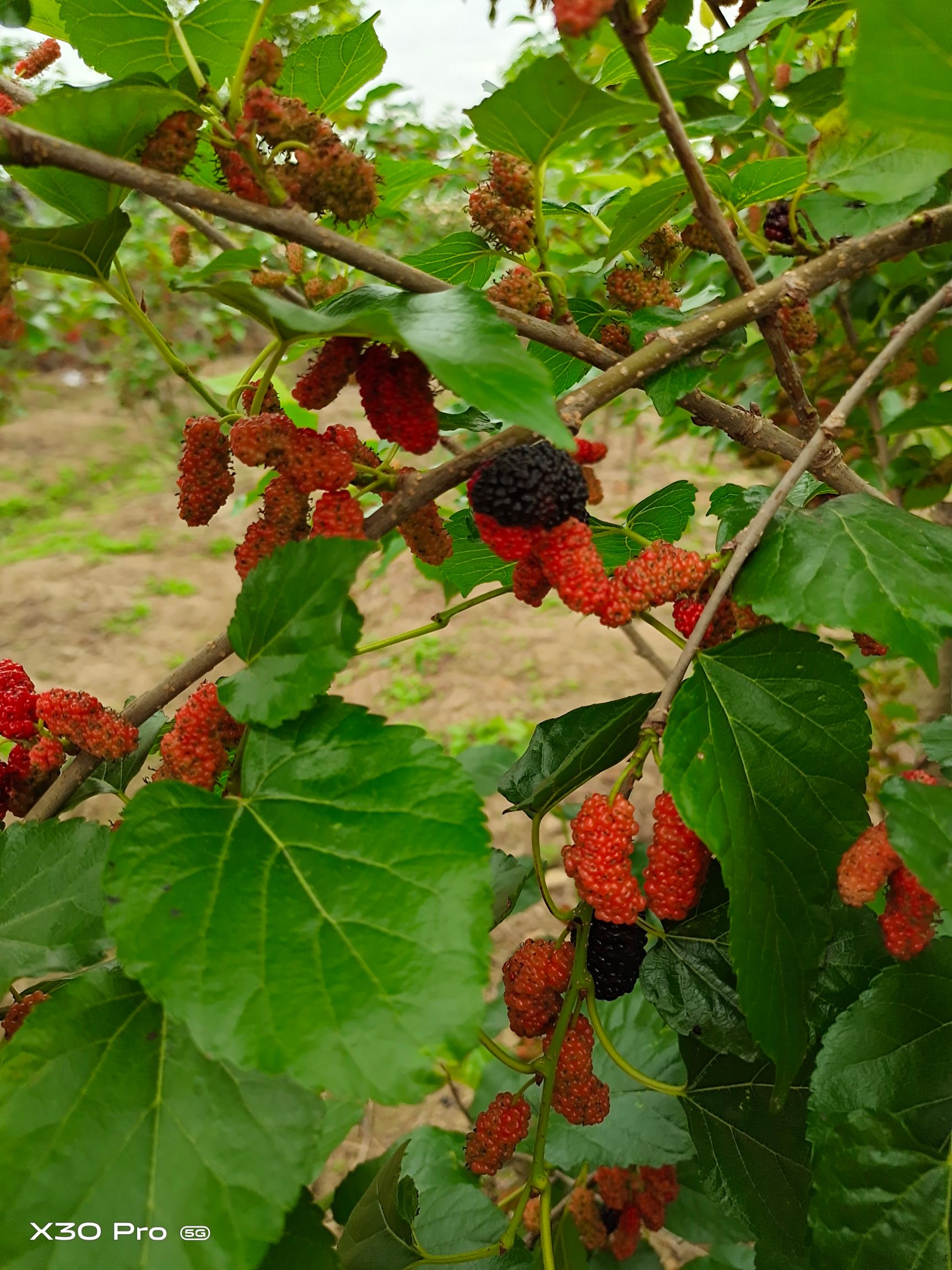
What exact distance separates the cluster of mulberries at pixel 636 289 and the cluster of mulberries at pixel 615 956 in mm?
468

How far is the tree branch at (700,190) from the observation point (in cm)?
40

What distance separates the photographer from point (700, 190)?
0.48m

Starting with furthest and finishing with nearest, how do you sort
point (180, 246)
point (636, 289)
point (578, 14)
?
point (180, 246) → point (636, 289) → point (578, 14)

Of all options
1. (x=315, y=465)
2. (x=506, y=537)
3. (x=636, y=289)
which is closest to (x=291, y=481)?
(x=315, y=465)

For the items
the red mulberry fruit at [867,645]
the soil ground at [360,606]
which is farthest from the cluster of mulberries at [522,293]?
the soil ground at [360,606]

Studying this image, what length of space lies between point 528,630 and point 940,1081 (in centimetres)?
242

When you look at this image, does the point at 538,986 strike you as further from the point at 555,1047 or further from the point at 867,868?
the point at 867,868

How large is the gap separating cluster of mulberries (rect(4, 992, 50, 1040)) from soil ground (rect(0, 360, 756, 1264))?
1101 millimetres

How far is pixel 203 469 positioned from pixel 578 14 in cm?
34

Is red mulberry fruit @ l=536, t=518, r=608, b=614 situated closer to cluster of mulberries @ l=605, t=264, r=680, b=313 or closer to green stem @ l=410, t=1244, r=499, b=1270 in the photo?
cluster of mulberries @ l=605, t=264, r=680, b=313

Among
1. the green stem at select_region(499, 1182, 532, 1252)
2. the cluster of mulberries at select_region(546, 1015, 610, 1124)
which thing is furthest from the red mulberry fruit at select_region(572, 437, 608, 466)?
the green stem at select_region(499, 1182, 532, 1252)

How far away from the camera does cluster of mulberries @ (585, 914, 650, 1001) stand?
550 mm

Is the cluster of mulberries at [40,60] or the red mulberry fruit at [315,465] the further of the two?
the cluster of mulberries at [40,60]

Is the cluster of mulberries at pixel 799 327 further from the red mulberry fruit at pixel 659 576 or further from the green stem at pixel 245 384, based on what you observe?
the green stem at pixel 245 384
